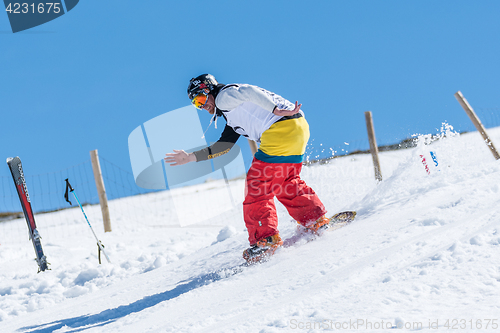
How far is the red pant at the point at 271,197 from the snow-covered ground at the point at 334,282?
239 millimetres

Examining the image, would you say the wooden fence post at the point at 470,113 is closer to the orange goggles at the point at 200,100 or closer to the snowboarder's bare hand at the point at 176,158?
the orange goggles at the point at 200,100

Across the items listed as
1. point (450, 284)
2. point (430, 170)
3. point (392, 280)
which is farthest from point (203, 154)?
point (430, 170)

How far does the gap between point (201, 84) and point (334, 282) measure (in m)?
1.84

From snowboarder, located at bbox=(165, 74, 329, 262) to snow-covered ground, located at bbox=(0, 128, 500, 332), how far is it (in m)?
0.25

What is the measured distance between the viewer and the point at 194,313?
1941 mm

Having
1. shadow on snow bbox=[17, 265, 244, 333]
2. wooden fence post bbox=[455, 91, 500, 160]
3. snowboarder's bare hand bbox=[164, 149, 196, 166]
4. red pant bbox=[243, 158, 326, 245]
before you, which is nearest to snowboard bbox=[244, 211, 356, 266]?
red pant bbox=[243, 158, 326, 245]

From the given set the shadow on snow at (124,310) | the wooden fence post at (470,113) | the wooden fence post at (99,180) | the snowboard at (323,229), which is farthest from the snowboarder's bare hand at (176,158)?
the wooden fence post at (470,113)

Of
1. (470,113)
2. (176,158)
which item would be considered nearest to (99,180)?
(176,158)

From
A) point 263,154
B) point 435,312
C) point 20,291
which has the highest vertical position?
point 263,154

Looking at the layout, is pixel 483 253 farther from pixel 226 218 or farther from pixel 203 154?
pixel 226 218

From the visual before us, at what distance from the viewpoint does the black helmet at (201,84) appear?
2949 millimetres

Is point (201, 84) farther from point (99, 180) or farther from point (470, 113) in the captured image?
point (470, 113)

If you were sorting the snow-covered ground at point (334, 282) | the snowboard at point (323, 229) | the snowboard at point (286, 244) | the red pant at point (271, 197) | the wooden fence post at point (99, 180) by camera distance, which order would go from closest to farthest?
the snow-covered ground at point (334, 282)
the snowboard at point (286, 244)
the red pant at point (271, 197)
the snowboard at point (323, 229)
the wooden fence post at point (99, 180)

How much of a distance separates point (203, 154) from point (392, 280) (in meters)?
1.69
